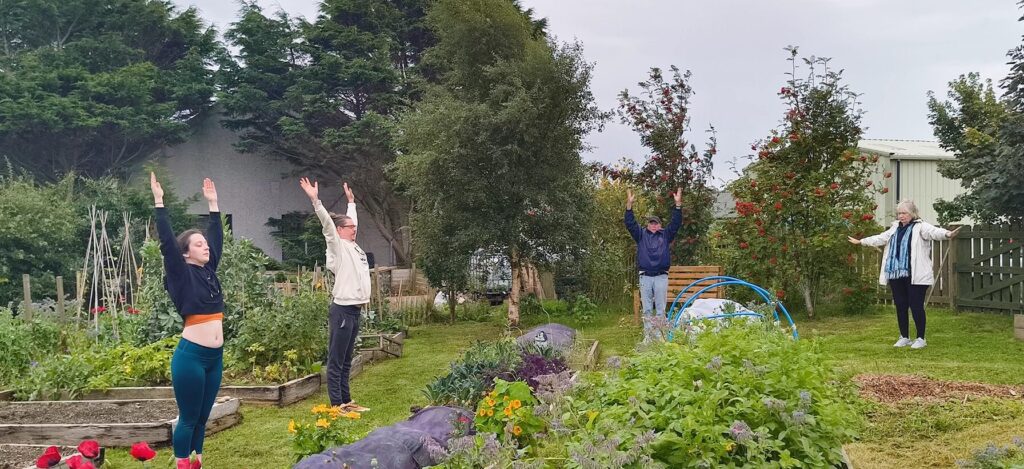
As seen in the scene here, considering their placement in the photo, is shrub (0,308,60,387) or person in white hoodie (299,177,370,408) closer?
person in white hoodie (299,177,370,408)

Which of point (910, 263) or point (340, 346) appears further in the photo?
point (910, 263)

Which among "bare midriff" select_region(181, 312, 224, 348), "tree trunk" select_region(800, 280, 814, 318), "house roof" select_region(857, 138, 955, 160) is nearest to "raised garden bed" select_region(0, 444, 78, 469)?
"bare midriff" select_region(181, 312, 224, 348)

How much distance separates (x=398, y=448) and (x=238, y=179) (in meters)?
20.7

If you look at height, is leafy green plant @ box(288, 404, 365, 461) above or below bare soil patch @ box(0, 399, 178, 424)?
above

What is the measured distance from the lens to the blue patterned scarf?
8.20 metres

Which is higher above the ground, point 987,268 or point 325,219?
Result: point 325,219

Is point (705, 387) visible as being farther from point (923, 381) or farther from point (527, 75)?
point (527, 75)

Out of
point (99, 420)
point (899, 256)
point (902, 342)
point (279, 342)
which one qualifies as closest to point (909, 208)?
point (899, 256)

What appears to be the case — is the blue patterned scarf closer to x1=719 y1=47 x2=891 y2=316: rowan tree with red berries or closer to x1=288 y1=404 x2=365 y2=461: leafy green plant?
x1=719 y1=47 x2=891 y2=316: rowan tree with red berries

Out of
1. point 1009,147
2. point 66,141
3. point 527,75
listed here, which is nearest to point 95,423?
point 527,75

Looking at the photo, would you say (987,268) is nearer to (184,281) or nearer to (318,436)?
(318,436)

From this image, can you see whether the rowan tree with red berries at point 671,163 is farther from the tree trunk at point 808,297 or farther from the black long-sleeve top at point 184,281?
the black long-sleeve top at point 184,281

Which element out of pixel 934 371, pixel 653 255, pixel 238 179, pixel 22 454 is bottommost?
pixel 22 454

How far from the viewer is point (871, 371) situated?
22.6ft
